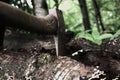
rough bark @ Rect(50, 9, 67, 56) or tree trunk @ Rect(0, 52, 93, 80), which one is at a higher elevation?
rough bark @ Rect(50, 9, 67, 56)

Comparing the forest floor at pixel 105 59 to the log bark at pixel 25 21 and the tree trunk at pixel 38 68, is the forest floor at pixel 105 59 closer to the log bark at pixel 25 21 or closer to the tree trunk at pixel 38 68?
the tree trunk at pixel 38 68

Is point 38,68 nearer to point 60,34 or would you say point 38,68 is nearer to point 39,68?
point 39,68

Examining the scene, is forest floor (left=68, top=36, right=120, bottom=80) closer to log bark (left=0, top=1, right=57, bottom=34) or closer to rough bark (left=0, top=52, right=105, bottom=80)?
rough bark (left=0, top=52, right=105, bottom=80)

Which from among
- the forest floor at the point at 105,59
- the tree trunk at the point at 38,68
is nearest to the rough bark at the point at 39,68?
the tree trunk at the point at 38,68

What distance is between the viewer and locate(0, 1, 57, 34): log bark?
71.0 inches

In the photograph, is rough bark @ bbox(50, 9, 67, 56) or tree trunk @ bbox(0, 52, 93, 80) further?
rough bark @ bbox(50, 9, 67, 56)

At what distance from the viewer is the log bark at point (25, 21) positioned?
1804 millimetres

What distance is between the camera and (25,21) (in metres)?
1.99

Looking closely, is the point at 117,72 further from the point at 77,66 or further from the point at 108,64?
the point at 77,66

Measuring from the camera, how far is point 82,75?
A: 5.95ft

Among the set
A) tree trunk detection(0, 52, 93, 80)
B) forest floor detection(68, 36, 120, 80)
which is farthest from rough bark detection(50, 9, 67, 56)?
tree trunk detection(0, 52, 93, 80)

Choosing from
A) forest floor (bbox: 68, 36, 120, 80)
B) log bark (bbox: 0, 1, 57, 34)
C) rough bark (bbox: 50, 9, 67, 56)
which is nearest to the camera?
log bark (bbox: 0, 1, 57, 34)

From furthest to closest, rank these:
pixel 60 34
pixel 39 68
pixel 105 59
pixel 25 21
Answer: pixel 60 34
pixel 105 59
pixel 39 68
pixel 25 21

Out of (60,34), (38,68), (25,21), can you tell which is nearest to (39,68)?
(38,68)
